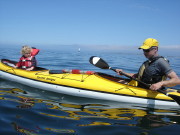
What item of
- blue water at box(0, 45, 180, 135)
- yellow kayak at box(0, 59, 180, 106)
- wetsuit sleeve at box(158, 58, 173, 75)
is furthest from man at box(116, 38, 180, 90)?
blue water at box(0, 45, 180, 135)

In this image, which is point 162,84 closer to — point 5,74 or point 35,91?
point 35,91

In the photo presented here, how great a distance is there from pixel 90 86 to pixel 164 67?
2153mm

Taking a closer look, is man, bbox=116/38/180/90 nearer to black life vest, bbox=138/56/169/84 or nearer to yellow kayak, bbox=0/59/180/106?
black life vest, bbox=138/56/169/84

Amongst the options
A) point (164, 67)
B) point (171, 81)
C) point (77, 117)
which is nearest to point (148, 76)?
point (164, 67)

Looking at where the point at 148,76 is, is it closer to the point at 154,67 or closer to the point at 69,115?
the point at 154,67

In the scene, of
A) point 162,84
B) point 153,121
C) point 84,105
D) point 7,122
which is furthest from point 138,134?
point 7,122

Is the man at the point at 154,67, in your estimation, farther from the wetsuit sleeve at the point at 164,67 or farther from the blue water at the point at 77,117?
the blue water at the point at 77,117

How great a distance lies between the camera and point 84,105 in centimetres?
543

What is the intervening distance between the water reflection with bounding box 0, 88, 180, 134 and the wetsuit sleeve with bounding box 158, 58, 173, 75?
40.7 inches

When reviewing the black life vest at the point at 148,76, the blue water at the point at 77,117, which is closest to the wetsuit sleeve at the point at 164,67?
the black life vest at the point at 148,76

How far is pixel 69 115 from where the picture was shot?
15.0ft

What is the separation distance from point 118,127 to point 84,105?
1614mm

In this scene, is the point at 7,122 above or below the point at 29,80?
below

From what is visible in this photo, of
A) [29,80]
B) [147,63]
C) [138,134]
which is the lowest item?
[138,134]
